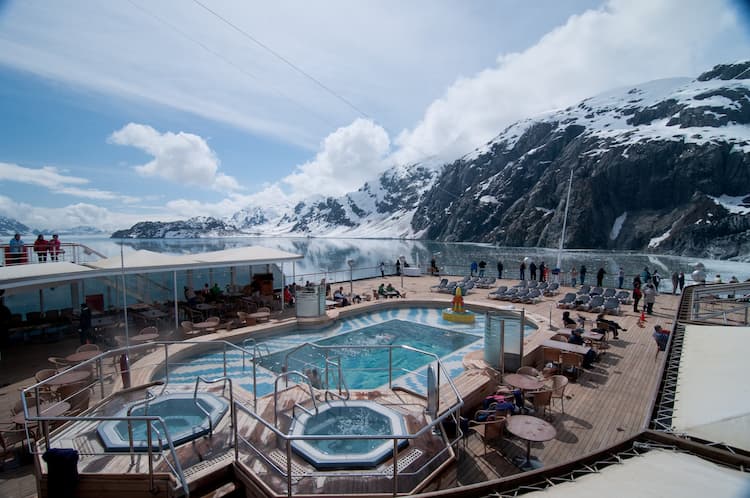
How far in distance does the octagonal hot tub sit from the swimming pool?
3.90 ft

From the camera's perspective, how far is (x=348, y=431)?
517 centimetres

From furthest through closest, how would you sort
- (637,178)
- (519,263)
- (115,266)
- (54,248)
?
(637,178)
(519,263)
(54,248)
(115,266)

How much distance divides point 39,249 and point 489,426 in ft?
47.6

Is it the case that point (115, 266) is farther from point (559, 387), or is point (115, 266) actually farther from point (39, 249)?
point (559, 387)

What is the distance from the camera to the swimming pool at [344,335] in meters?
7.65

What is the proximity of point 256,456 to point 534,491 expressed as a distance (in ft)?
10.2

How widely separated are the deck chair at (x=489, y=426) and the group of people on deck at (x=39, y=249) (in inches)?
538

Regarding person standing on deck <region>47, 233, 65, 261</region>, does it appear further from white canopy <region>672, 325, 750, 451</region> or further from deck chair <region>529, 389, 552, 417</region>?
white canopy <region>672, 325, 750, 451</region>

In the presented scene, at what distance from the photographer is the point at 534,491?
9.52 ft

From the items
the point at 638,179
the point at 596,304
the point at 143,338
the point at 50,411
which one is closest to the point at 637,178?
the point at 638,179

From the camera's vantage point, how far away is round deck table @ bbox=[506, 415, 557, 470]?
183 inches

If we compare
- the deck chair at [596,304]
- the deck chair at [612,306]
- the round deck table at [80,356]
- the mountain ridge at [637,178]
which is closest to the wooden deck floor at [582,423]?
the round deck table at [80,356]

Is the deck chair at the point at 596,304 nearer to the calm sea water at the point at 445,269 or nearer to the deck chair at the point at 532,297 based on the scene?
the deck chair at the point at 532,297

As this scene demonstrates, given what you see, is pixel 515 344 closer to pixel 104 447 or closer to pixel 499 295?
pixel 104 447
